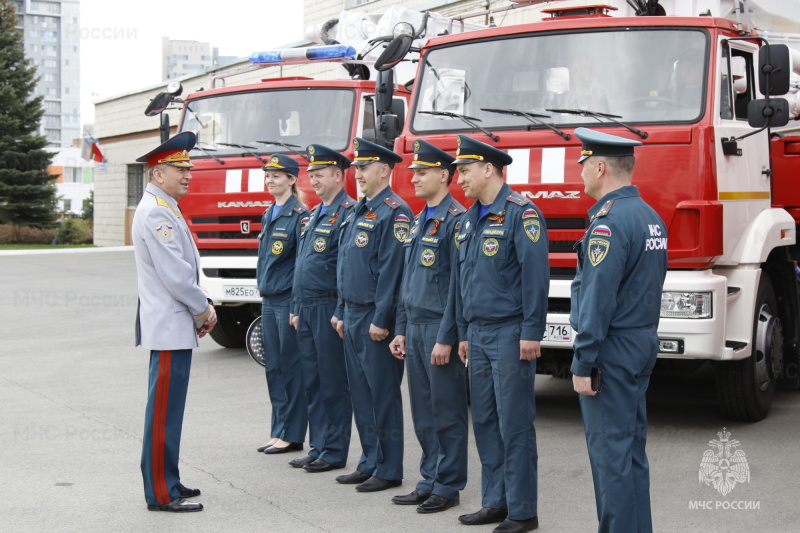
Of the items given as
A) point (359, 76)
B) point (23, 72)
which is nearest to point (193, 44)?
point (23, 72)

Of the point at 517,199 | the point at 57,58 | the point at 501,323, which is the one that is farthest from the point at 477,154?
the point at 57,58

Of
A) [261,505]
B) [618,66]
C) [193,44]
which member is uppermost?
[193,44]

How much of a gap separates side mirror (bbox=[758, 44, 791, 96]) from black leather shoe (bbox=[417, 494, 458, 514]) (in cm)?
339

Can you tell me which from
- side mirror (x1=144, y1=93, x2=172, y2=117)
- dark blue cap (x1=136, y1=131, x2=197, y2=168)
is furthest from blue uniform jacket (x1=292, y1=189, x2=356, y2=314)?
side mirror (x1=144, y1=93, x2=172, y2=117)

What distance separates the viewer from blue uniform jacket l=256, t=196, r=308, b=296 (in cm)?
673

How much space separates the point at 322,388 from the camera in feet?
20.8

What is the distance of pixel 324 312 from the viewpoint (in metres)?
6.32

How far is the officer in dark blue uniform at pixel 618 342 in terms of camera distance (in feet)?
13.6

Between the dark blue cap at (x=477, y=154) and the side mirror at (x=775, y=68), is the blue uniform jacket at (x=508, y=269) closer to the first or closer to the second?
the dark blue cap at (x=477, y=154)

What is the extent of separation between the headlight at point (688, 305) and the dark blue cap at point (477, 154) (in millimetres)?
1833

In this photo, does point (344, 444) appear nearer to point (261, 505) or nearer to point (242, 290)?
point (261, 505)

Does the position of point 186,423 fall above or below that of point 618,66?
below

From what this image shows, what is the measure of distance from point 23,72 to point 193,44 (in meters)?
82.1

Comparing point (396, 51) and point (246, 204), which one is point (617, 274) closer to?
point (396, 51)
